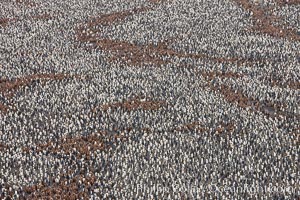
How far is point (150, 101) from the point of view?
2783cm

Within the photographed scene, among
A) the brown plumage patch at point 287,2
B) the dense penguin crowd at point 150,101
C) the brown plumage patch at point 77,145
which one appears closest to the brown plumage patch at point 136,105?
the dense penguin crowd at point 150,101

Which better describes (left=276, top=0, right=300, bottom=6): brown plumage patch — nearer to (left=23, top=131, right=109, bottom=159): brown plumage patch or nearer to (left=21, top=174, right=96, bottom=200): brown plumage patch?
(left=23, top=131, right=109, bottom=159): brown plumage patch

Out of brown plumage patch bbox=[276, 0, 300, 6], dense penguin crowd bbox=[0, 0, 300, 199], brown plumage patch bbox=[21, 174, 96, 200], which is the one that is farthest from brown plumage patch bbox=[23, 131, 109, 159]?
brown plumage patch bbox=[276, 0, 300, 6]

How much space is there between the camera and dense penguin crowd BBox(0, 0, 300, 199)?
800 inches

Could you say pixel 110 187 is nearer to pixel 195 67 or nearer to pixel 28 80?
pixel 28 80

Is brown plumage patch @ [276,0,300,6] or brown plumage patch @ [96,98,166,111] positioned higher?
brown plumage patch @ [96,98,166,111]

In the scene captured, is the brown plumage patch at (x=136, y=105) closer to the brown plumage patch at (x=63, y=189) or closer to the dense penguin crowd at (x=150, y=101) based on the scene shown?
the dense penguin crowd at (x=150, y=101)

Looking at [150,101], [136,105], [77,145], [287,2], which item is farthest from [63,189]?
[287,2]

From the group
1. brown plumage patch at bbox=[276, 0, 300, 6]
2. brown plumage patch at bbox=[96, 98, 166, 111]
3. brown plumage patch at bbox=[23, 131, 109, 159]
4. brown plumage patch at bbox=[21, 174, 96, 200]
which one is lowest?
brown plumage patch at bbox=[276, 0, 300, 6]


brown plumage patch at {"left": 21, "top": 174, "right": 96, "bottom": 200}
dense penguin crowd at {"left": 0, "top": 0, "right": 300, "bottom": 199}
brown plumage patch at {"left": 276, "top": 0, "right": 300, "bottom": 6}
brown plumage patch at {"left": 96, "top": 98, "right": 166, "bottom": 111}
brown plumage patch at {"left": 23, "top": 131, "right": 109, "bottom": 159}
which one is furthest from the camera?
brown plumage patch at {"left": 276, "top": 0, "right": 300, "bottom": 6}

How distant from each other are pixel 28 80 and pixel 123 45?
28.5 feet

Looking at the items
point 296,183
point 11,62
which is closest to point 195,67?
point 11,62

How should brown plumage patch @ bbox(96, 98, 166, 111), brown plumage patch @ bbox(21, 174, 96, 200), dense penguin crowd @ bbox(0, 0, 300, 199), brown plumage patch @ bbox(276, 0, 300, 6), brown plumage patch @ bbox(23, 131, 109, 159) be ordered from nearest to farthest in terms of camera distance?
brown plumage patch @ bbox(21, 174, 96, 200) → dense penguin crowd @ bbox(0, 0, 300, 199) → brown plumage patch @ bbox(23, 131, 109, 159) → brown plumage patch @ bbox(96, 98, 166, 111) → brown plumage patch @ bbox(276, 0, 300, 6)

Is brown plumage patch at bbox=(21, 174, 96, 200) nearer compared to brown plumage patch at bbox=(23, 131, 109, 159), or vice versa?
brown plumage patch at bbox=(21, 174, 96, 200)
